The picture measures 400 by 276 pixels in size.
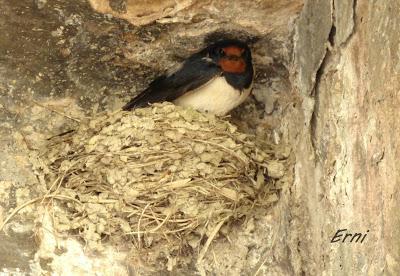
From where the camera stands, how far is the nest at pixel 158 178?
3314 millimetres

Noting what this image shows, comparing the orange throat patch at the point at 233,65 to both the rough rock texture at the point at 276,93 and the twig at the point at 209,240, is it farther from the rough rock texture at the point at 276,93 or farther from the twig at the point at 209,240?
the twig at the point at 209,240

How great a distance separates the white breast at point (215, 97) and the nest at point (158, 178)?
210 mm

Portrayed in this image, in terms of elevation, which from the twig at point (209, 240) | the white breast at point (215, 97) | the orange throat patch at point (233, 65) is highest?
the orange throat patch at point (233, 65)

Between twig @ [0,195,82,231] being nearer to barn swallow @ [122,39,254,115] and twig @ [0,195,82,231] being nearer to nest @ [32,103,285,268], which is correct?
nest @ [32,103,285,268]

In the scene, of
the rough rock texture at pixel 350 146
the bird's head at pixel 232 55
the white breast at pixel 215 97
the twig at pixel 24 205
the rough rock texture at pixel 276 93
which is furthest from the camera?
the white breast at pixel 215 97

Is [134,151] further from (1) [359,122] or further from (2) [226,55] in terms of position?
(1) [359,122]

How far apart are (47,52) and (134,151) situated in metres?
0.55

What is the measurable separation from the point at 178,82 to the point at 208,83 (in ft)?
0.49

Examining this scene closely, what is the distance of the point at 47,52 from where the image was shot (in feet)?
11.2

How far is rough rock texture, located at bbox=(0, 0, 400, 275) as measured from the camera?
8.31 ft

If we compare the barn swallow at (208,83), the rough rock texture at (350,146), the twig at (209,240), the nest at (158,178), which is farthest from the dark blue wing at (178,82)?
the twig at (209,240)

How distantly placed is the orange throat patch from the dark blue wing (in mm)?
41

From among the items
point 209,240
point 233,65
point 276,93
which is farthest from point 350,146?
point 233,65

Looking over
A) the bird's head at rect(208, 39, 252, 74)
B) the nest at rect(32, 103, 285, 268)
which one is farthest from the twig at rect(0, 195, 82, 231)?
the bird's head at rect(208, 39, 252, 74)
